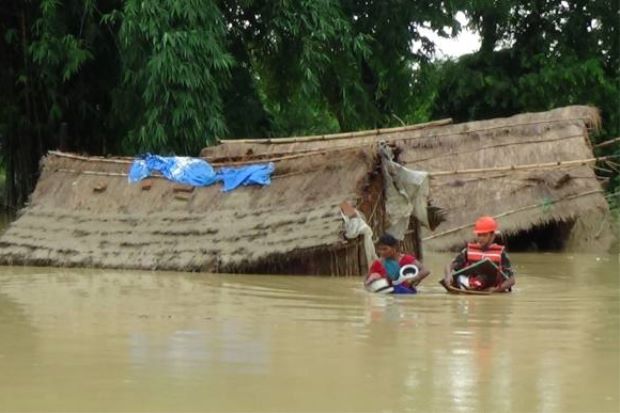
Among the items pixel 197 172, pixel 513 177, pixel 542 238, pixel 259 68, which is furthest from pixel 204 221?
pixel 259 68

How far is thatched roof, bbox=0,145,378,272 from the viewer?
12.0 metres

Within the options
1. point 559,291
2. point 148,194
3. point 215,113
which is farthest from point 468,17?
point 559,291

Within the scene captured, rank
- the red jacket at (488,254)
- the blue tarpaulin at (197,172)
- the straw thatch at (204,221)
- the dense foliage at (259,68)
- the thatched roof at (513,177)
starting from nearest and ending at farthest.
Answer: the red jacket at (488,254)
the straw thatch at (204,221)
the blue tarpaulin at (197,172)
the dense foliage at (259,68)
the thatched roof at (513,177)

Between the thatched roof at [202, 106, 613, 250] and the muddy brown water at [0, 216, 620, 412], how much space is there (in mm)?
5573

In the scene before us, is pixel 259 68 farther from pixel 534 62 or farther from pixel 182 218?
pixel 182 218

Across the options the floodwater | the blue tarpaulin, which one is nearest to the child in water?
the floodwater

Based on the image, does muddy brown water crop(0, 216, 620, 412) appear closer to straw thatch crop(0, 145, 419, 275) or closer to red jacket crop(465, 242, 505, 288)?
red jacket crop(465, 242, 505, 288)

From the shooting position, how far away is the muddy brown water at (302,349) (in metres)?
5.27

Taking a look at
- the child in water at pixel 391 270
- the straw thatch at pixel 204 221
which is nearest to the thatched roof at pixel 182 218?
the straw thatch at pixel 204 221

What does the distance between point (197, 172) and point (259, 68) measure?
714 centimetres

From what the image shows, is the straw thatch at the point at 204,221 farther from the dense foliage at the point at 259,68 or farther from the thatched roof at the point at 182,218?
the dense foliage at the point at 259,68

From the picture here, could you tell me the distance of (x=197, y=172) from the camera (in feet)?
43.5

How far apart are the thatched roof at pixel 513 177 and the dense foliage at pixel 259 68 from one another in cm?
222

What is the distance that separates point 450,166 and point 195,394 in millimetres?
11426
